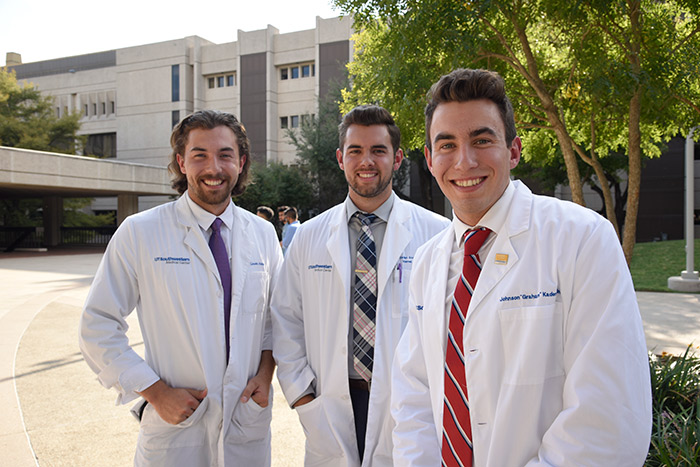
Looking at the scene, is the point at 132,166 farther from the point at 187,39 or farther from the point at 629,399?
the point at 629,399

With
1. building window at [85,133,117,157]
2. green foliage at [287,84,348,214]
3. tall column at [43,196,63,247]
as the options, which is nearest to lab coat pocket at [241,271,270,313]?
green foliage at [287,84,348,214]

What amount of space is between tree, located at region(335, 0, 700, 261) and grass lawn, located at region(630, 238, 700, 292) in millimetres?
7034

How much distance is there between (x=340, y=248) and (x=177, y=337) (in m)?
1.01

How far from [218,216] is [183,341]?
0.74m

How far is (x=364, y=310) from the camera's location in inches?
112

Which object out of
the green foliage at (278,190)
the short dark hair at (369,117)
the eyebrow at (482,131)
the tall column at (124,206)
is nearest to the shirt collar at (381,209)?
the short dark hair at (369,117)

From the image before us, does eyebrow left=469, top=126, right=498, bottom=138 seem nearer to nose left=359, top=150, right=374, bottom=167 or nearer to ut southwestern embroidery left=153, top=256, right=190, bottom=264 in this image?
nose left=359, top=150, right=374, bottom=167

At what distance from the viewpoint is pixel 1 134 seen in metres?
33.9

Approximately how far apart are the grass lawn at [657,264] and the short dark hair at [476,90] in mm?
13201

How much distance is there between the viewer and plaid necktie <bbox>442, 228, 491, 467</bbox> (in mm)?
1783

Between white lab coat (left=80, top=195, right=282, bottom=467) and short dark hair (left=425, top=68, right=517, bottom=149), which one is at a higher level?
short dark hair (left=425, top=68, right=517, bottom=149)

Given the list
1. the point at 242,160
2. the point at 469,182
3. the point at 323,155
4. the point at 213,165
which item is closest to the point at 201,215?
the point at 213,165

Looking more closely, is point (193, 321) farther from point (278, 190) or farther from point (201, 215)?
point (278, 190)

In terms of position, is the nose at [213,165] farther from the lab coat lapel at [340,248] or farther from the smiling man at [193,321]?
the lab coat lapel at [340,248]
